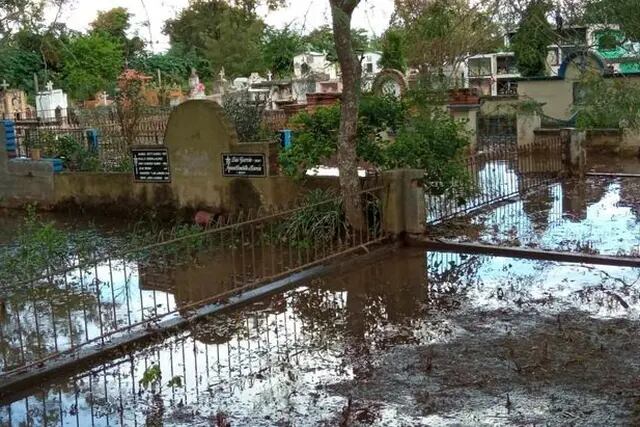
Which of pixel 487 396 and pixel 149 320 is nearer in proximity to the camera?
pixel 487 396

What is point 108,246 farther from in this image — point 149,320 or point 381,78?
point 381,78

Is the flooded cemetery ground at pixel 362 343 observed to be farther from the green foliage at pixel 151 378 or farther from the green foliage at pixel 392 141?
the green foliage at pixel 392 141

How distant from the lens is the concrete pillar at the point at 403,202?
11.3m

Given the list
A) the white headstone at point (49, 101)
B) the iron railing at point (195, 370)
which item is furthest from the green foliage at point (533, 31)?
the white headstone at point (49, 101)

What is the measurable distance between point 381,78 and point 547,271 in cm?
1444

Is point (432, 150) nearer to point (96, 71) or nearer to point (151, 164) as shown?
point (151, 164)

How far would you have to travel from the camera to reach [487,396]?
5910 mm

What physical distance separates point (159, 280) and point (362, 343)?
12.4 feet

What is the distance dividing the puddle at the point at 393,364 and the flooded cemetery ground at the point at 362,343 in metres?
0.02

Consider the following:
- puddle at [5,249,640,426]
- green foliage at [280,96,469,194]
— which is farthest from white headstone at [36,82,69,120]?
puddle at [5,249,640,426]

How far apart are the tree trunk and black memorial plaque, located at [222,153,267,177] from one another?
2.38 m

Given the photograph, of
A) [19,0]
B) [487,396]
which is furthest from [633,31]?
[19,0]

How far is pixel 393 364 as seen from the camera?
21.8 feet

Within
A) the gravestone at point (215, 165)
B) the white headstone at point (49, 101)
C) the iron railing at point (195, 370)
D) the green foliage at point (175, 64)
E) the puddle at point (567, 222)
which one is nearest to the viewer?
the iron railing at point (195, 370)
